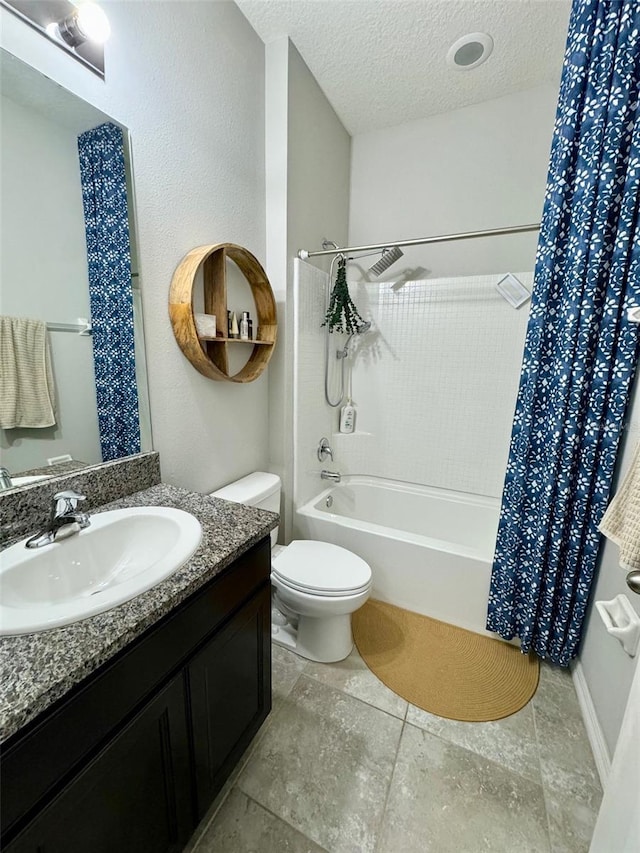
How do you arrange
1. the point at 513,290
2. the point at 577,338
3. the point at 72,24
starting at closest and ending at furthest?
the point at 72,24 < the point at 577,338 < the point at 513,290

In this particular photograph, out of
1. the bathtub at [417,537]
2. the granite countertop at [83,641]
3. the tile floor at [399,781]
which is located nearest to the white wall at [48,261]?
the granite countertop at [83,641]

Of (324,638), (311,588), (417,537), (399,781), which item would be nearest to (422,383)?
(417,537)

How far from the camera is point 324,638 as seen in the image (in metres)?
1.58

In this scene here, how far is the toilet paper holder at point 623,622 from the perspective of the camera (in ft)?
2.97

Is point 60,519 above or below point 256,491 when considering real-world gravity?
above

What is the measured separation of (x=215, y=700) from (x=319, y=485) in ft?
4.81

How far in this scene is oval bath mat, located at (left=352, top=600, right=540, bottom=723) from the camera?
1.43 m

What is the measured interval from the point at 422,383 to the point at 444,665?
1.61m

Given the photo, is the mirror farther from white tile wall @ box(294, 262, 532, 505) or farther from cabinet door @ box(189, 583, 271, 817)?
white tile wall @ box(294, 262, 532, 505)

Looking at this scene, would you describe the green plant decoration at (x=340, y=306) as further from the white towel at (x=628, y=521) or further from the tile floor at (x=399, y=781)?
the tile floor at (x=399, y=781)

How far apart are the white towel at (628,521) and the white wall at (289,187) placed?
148 cm

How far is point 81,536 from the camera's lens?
93 cm

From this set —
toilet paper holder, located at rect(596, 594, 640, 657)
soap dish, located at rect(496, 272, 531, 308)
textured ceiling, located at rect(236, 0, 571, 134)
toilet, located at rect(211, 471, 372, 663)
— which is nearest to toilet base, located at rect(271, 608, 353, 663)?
toilet, located at rect(211, 471, 372, 663)

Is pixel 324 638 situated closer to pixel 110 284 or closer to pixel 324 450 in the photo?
pixel 324 450
